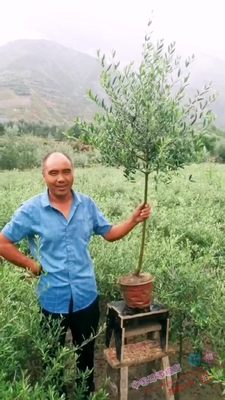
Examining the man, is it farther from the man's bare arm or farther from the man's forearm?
the man's forearm

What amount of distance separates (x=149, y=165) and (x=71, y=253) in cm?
102

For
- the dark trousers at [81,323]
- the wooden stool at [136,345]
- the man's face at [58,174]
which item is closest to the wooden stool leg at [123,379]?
the wooden stool at [136,345]

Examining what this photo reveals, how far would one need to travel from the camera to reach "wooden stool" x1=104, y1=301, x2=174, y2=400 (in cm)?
402

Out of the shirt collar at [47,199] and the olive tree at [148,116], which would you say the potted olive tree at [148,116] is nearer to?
the olive tree at [148,116]

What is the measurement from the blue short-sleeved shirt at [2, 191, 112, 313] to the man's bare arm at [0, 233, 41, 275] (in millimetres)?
54

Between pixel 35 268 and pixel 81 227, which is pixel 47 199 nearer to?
pixel 81 227

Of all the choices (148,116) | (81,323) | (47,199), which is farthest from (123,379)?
(148,116)

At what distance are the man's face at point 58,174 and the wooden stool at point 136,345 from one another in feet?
4.19

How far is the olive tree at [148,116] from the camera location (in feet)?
12.1

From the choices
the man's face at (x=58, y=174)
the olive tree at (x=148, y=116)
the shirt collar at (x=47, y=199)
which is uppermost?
the olive tree at (x=148, y=116)

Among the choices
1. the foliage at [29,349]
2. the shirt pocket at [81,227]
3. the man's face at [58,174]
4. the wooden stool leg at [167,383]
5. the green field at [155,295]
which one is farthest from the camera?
the wooden stool leg at [167,383]

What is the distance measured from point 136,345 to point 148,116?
2261 mm

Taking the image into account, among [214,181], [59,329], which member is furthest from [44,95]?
[59,329]

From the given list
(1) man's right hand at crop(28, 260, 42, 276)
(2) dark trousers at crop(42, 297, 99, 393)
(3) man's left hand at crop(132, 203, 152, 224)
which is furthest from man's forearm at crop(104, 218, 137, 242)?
(1) man's right hand at crop(28, 260, 42, 276)
